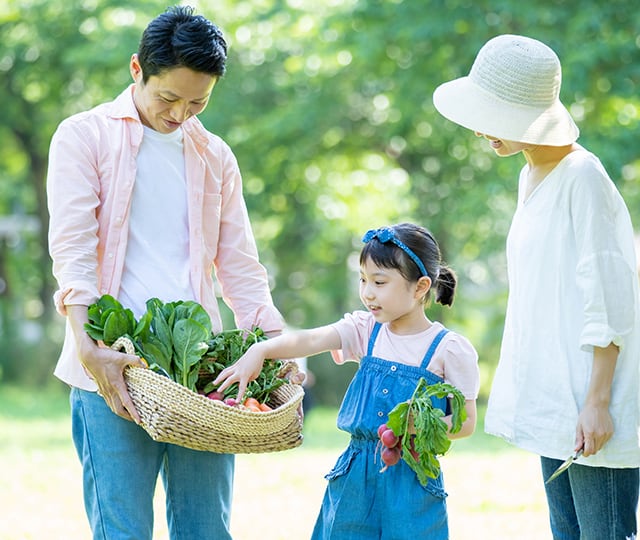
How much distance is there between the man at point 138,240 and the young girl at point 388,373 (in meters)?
0.32

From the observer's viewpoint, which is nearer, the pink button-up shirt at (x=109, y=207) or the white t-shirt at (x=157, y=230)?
the pink button-up shirt at (x=109, y=207)

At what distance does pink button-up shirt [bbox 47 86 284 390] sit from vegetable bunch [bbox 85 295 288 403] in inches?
4.3

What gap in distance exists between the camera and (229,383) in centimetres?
317

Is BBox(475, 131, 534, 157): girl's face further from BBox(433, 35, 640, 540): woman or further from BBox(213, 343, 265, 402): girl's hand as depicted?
BBox(213, 343, 265, 402): girl's hand

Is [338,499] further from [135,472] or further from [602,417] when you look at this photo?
[602,417]

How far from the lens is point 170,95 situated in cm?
319

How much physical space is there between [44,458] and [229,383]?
664 centimetres

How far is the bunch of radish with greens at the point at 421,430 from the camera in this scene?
2.98 m

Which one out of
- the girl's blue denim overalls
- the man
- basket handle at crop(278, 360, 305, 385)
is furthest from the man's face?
the girl's blue denim overalls

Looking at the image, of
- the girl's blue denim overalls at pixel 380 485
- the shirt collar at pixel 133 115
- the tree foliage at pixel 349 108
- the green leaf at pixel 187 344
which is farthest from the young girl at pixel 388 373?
the tree foliage at pixel 349 108

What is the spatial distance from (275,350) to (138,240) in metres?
0.51

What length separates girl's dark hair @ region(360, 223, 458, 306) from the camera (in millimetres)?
3289

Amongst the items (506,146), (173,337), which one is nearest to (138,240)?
(173,337)

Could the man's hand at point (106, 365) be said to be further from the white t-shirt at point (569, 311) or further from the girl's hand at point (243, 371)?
the white t-shirt at point (569, 311)
